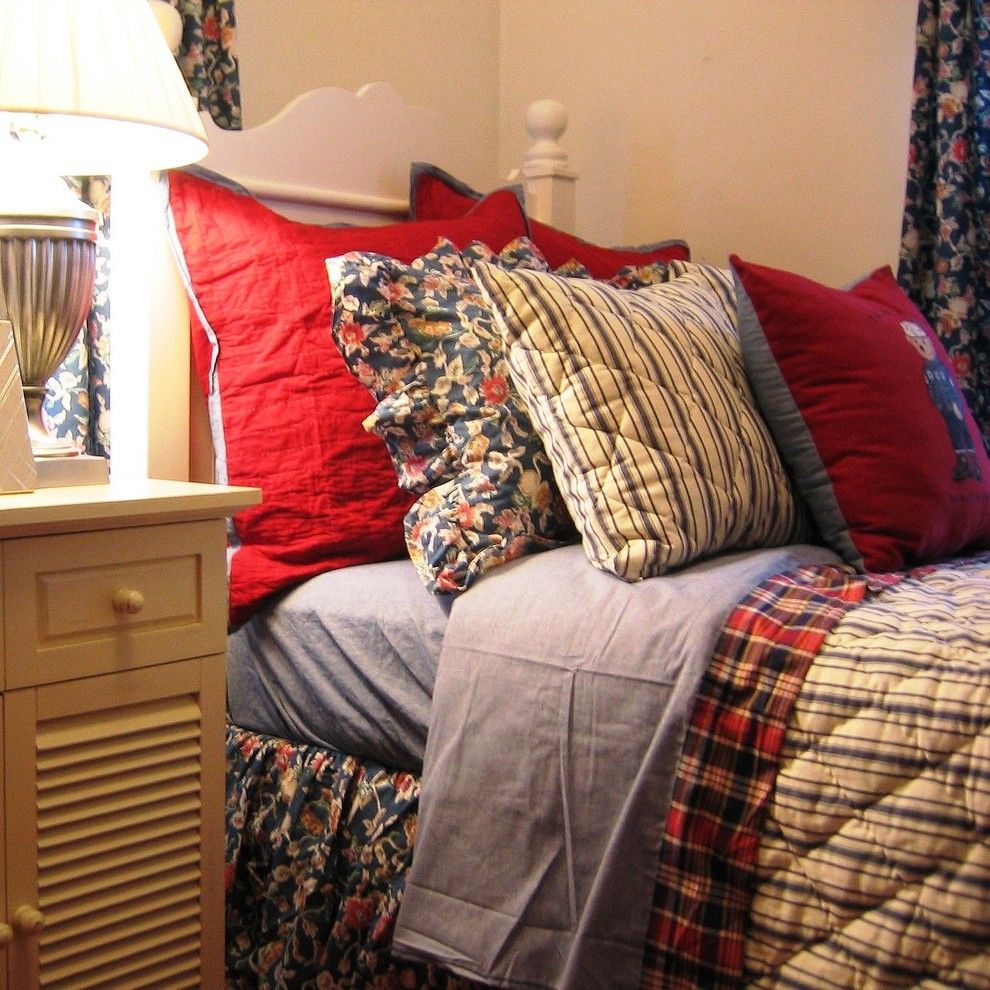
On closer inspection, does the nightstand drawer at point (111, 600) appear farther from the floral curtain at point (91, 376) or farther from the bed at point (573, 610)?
the floral curtain at point (91, 376)

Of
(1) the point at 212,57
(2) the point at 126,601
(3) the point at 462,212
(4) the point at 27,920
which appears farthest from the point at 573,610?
(1) the point at 212,57

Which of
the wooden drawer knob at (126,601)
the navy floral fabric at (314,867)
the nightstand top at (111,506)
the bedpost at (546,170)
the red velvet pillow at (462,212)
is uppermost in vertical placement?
the bedpost at (546,170)

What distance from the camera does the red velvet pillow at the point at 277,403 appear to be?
149 cm

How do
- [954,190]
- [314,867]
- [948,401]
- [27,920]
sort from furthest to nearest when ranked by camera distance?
[954,190], [948,401], [314,867], [27,920]

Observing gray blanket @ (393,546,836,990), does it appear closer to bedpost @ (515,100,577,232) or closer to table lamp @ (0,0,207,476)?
table lamp @ (0,0,207,476)

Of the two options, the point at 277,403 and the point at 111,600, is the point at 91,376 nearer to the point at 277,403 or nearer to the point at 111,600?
the point at 277,403

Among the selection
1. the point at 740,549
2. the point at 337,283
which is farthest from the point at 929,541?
the point at 337,283

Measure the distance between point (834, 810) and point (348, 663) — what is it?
2.01ft

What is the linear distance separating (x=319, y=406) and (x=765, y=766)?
30.1 inches

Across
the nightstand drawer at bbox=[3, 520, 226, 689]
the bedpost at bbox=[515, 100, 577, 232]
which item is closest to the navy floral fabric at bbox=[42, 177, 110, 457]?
the nightstand drawer at bbox=[3, 520, 226, 689]

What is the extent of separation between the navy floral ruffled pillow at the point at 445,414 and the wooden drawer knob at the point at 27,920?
1.69 feet

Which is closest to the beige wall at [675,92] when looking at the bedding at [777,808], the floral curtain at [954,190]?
the floral curtain at [954,190]

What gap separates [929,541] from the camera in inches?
58.1

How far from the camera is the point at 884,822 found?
97cm
